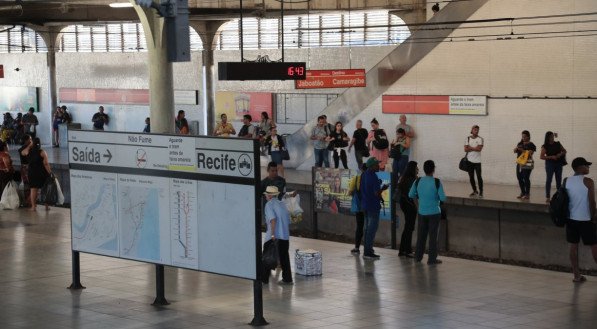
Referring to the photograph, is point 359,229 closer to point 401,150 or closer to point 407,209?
point 407,209

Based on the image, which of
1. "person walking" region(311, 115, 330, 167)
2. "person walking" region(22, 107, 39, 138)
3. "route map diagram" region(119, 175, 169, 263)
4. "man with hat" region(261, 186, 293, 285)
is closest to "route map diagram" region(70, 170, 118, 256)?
"route map diagram" region(119, 175, 169, 263)

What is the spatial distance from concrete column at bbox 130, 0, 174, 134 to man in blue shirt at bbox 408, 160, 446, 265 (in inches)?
181

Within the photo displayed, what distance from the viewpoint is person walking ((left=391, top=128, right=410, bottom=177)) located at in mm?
25439

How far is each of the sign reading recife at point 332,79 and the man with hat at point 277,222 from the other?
11442 millimetres

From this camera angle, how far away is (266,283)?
14.3 metres

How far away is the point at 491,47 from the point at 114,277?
13.6 meters

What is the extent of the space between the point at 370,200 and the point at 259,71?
4.71m

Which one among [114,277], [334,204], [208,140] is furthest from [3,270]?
[334,204]

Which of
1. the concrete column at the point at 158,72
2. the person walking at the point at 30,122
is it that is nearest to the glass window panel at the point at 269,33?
the person walking at the point at 30,122

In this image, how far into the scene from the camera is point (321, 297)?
43.8 feet

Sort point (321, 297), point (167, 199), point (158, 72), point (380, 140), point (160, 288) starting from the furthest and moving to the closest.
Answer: point (380, 140) < point (158, 72) < point (321, 297) < point (160, 288) < point (167, 199)

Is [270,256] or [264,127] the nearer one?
[270,256]

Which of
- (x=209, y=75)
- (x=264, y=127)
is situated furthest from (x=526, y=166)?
(x=209, y=75)

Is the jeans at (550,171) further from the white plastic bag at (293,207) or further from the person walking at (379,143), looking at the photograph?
the white plastic bag at (293,207)
